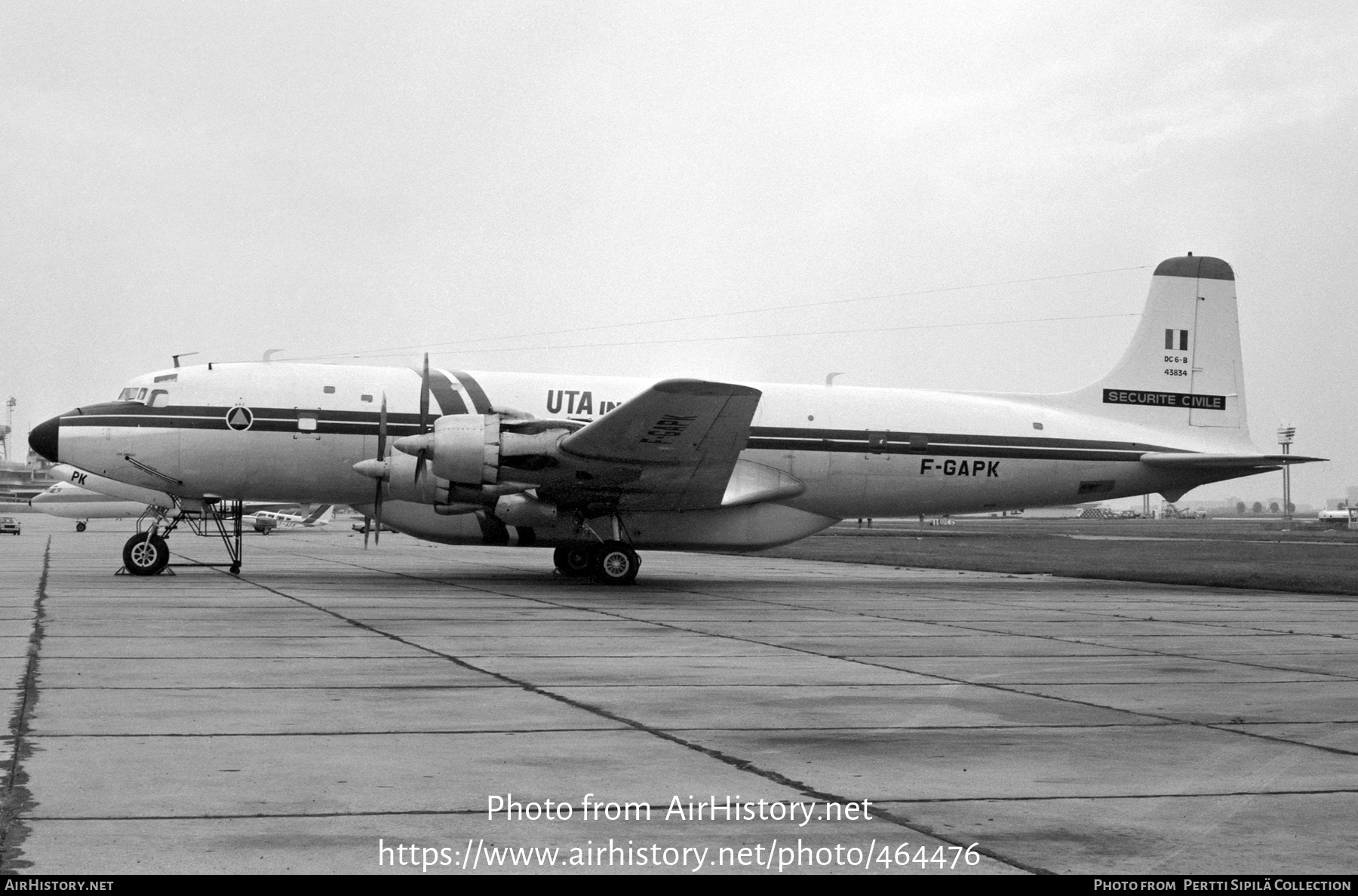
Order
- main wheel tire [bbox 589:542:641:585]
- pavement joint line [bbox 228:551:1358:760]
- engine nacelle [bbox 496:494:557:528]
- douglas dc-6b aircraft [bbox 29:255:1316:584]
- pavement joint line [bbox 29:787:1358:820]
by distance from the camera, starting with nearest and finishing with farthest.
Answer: pavement joint line [bbox 29:787:1358:820], pavement joint line [bbox 228:551:1358:760], douglas dc-6b aircraft [bbox 29:255:1316:584], engine nacelle [bbox 496:494:557:528], main wheel tire [bbox 589:542:641:585]

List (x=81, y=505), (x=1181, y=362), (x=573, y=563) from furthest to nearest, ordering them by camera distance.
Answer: (x=81, y=505)
(x=1181, y=362)
(x=573, y=563)

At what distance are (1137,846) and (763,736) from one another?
10.4 ft

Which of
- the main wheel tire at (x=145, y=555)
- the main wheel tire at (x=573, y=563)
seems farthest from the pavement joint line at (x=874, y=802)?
the main wheel tire at (x=145, y=555)

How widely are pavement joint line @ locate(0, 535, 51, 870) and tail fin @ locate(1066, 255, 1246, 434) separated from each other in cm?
2403

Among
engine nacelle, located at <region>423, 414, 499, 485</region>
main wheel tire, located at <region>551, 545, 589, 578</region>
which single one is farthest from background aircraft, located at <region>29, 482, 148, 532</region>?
engine nacelle, located at <region>423, 414, 499, 485</region>

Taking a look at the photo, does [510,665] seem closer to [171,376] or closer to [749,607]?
[749,607]

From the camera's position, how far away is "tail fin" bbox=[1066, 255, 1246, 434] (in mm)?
29625

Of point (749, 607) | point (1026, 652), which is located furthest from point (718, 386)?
point (1026, 652)

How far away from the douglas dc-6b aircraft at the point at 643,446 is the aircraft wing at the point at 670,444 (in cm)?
5

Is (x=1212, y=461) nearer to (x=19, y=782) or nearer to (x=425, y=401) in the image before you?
(x=425, y=401)

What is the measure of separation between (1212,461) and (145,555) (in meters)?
22.8

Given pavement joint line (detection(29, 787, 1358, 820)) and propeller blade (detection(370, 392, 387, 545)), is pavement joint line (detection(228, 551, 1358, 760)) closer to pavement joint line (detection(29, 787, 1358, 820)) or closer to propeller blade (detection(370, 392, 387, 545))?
pavement joint line (detection(29, 787, 1358, 820))

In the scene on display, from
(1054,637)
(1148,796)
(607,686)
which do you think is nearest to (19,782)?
(607,686)

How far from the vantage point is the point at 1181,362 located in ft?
98.2
